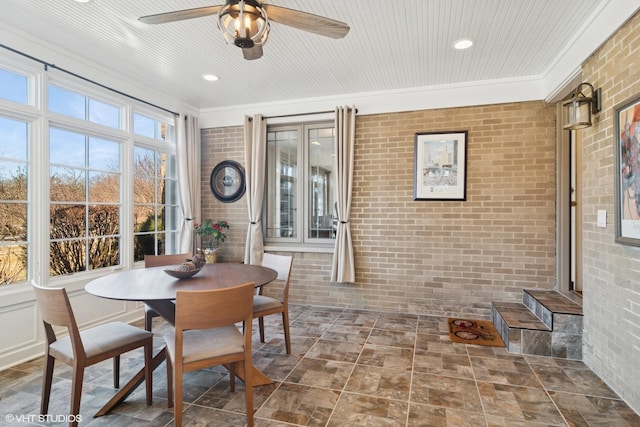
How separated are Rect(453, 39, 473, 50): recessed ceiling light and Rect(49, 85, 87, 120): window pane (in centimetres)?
362

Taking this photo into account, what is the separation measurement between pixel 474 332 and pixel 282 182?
296 cm

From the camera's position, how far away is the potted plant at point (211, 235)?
14.8ft

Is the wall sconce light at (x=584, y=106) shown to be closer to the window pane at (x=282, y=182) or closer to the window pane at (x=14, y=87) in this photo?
the window pane at (x=282, y=182)

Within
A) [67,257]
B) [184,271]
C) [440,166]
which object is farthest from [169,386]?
[440,166]

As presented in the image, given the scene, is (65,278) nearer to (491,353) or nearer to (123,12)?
(123,12)

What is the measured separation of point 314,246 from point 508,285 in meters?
2.35

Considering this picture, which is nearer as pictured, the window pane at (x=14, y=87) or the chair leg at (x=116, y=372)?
the chair leg at (x=116, y=372)

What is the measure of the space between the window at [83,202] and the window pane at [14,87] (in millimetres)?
338

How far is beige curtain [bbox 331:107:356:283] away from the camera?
416cm

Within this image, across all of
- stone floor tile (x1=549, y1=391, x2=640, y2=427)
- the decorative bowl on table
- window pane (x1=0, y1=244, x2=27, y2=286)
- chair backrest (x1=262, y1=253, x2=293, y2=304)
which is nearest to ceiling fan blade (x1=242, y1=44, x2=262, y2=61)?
the decorative bowl on table

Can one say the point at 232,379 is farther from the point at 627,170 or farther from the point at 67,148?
the point at 627,170

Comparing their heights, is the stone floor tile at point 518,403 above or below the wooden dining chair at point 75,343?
below

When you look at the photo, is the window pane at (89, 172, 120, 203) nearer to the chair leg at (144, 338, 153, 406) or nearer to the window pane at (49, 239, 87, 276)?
the window pane at (49, 239, 87, 276)

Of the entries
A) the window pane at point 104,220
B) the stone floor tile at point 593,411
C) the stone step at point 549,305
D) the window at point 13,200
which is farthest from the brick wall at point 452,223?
the window at point 13,200
